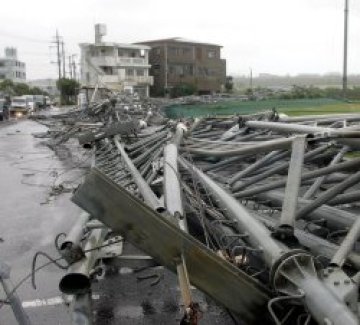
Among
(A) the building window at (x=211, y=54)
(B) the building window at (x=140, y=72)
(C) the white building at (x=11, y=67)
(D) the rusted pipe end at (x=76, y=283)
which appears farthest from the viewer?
(C) the white building at (x=11, y=67)

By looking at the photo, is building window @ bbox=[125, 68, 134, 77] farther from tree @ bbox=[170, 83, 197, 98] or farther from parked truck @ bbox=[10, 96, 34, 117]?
parked truck @ bbox=[10, 96, 34, 117]

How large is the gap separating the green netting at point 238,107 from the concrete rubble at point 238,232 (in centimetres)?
1781

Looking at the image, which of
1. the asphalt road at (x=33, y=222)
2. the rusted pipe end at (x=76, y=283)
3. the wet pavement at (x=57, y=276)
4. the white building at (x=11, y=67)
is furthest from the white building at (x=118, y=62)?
the rusted pipe end at (x=76, y=283)

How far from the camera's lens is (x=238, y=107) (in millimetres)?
30531

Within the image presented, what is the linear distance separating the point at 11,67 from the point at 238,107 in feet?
406

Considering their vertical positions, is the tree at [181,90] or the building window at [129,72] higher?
the building window at [129,72]

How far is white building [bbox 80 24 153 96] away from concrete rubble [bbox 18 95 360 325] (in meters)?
73.4

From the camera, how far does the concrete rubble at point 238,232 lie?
385cm

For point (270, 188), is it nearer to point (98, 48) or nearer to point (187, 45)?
point (98, 48)

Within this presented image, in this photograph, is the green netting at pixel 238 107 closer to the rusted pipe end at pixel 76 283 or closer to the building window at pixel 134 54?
the rusted pipe end at pixel 76 283

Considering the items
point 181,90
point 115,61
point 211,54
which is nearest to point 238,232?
point 181,90

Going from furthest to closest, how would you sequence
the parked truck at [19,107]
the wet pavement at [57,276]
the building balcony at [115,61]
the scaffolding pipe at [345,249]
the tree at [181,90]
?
1. the building balcony at [115,61]
2. the tree at [181,90]
3. the parked truck at [19,107]
4. the wet pavement at [57,276]
5. the scaffolding pipe at [345,249]

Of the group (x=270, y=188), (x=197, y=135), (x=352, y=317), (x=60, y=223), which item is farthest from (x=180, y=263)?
(x=197, y=135)

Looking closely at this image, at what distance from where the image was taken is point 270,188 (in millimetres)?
6289
